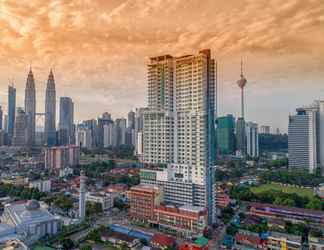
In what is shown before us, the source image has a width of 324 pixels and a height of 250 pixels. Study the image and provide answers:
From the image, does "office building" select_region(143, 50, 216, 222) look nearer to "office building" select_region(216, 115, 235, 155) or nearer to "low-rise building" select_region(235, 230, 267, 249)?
"low-rise building" select_region(235, 230, 267, 249)

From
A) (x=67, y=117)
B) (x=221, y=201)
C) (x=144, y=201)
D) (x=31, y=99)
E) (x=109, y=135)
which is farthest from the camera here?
(x=67, y=117)

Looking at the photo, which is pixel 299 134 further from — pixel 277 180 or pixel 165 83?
pixel 165 83

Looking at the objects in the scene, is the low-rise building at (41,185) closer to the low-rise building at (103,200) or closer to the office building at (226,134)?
the low-rise building at (103,200)

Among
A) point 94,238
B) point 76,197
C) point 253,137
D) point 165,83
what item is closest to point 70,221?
point 94,238

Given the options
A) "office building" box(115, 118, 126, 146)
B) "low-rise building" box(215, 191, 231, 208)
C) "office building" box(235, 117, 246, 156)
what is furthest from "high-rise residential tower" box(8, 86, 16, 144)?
"low-rise building" box(215, 191, 231, 208)

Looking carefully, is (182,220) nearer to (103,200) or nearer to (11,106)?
(103,200)

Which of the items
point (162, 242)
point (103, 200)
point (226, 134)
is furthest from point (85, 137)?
point (162, 242)
